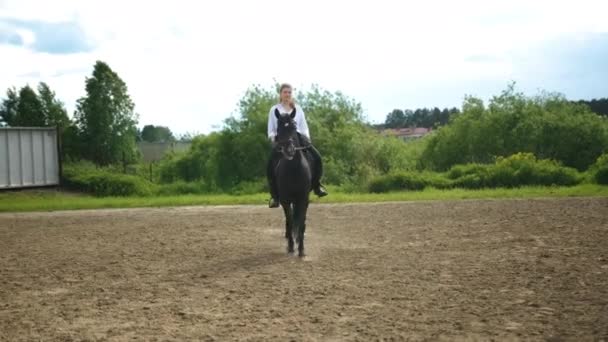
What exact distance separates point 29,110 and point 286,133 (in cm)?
5207

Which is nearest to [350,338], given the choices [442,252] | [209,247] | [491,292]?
[491,292]

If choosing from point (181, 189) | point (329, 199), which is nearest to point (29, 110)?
point (181, 189)

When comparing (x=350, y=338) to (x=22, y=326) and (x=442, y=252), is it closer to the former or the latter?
(x=22, y=326)

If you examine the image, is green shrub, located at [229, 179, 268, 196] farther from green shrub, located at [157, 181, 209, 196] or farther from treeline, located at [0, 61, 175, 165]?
treeline, located at [0, 61, 175, 165]

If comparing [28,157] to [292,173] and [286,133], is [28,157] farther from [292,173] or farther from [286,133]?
[286,133]

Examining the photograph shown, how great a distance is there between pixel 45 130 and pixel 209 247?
65.4ft

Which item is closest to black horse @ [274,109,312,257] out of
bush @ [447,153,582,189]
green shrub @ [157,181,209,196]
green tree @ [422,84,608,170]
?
bush @ [447,153,582,189]

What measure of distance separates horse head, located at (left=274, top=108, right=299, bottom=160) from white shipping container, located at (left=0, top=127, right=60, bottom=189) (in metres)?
20.1

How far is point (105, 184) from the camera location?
28.8 metres

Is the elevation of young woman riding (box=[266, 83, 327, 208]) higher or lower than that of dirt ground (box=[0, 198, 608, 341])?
higher

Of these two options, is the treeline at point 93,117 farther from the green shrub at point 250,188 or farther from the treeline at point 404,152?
the green shrub at point 250,188

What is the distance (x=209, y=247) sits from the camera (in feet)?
37.3

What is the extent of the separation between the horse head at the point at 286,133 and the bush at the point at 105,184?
67.0 feet

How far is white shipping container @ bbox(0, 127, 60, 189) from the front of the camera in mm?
26078
